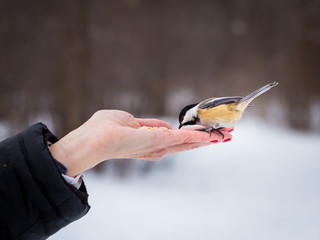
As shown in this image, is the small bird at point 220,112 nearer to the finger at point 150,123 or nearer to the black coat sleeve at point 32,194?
the finger at point 150,123

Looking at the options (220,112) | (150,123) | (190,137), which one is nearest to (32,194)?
(190,137)

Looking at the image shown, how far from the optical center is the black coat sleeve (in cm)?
86

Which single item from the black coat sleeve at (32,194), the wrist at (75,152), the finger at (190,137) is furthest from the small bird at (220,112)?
the black coat sleeve at (32,194)

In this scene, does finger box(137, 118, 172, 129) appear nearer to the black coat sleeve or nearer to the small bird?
the small bird

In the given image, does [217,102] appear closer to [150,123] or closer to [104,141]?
[150,123]

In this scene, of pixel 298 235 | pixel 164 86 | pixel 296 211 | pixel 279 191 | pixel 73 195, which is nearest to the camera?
pixel 73 195

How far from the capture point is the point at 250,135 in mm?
4004

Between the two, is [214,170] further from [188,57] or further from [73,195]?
[73,195]

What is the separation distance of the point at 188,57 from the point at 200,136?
11.5 ft

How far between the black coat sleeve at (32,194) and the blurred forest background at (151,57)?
8.23 ft

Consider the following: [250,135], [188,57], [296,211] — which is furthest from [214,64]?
[296,211]

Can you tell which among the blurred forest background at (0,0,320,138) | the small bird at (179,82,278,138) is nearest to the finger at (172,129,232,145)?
the small bird at (179,82,278,138)

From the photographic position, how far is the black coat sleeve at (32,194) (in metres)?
0.86

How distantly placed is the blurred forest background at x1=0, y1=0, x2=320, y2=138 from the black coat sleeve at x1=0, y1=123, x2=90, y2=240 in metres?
2.51
